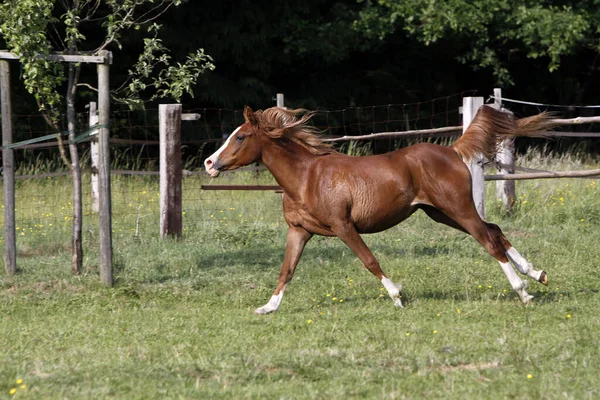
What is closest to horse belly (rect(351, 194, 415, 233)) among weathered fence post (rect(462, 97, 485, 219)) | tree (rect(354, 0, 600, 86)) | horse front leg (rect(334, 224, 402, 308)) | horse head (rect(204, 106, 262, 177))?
horse front leg (rect(334, 224, 402, 308))

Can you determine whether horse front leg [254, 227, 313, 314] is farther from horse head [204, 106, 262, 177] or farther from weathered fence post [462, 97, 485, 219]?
weathered fence post [462, 97, 485, 219]

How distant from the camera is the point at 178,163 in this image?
12.0 meters

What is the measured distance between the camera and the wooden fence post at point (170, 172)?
1201 centimetres

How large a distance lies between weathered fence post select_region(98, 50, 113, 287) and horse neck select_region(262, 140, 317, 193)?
5.21 ft

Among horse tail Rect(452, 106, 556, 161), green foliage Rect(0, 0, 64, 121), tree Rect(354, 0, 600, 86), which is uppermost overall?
tree Rect(354, 0, 600, 86)

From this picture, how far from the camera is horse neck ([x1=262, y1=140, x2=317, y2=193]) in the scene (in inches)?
324

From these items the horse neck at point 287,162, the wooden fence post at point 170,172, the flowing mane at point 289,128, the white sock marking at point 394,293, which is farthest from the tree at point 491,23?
the white sock marking at point 394,293

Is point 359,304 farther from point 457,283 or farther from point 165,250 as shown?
point 165,250

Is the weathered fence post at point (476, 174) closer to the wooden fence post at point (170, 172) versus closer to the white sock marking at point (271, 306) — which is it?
the wooden fence post at point (170, 172)

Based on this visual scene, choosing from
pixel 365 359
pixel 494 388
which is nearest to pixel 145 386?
pixel 365 359

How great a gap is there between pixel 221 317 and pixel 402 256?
362 centimetres

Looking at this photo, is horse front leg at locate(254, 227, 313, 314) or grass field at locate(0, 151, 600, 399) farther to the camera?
horse front leg at locate(254, 227, 313, 314)

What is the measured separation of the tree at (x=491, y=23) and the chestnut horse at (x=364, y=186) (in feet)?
44.0

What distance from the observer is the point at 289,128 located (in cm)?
843
